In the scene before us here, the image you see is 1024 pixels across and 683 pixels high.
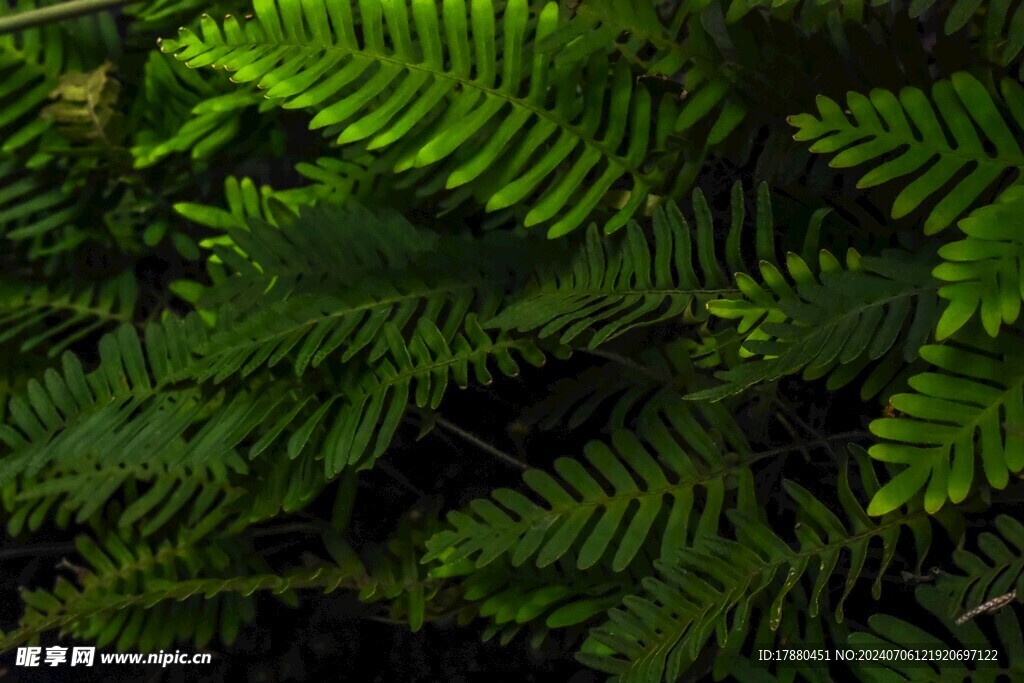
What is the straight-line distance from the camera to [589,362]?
50.8 inches

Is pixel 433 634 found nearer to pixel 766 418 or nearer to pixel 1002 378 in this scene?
pixel 766 418

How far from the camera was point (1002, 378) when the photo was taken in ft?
2.70

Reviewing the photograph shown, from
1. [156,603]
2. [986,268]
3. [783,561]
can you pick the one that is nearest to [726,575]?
[783,561]

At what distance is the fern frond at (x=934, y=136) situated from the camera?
2.85 ft

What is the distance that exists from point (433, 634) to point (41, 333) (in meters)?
0.88

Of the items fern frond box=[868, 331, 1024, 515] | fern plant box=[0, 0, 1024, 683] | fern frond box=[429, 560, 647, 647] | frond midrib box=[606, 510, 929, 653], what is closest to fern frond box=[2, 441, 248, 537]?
fern plant box=[0, 0, 1024, 683]

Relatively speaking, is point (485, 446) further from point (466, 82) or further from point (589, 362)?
point (466, 82)

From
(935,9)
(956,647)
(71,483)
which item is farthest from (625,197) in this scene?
(71,483)

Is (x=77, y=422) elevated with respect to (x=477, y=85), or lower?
lower

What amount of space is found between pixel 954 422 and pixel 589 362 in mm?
558

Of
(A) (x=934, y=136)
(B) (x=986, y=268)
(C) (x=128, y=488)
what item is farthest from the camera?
(C) (x=128, y=488)

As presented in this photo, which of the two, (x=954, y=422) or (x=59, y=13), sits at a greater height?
(x=59, y=13)

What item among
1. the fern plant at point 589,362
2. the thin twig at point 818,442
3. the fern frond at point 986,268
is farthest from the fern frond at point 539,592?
the fern frond at point 986,268

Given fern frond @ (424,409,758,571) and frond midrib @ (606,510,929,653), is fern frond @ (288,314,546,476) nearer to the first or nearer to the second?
fern frond @ (424,409,758,571)
